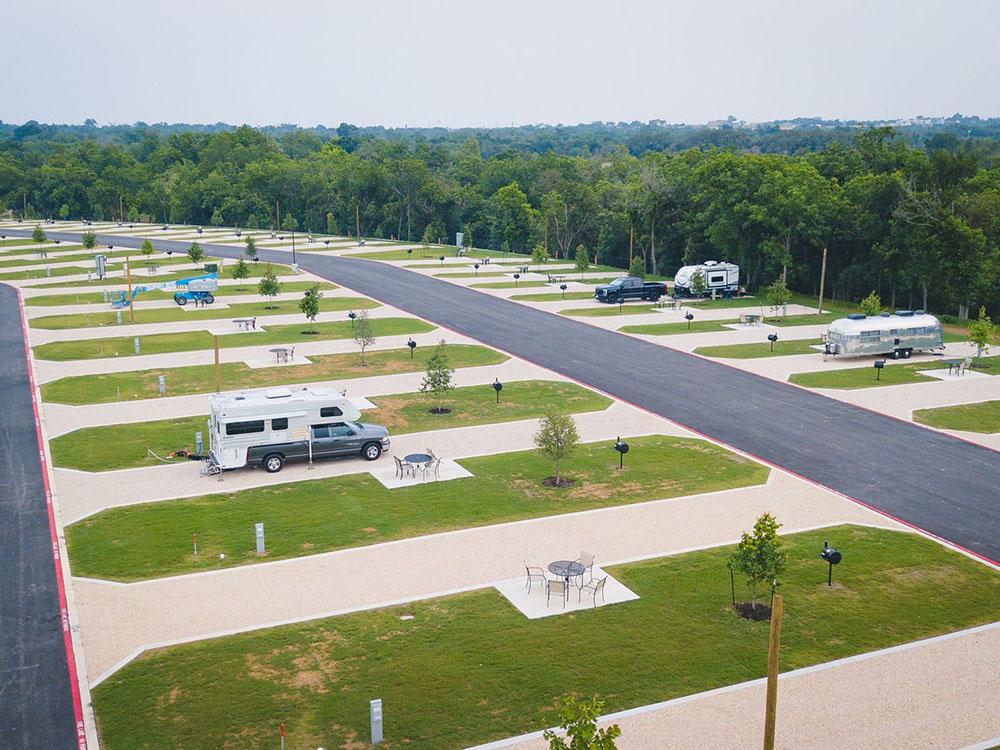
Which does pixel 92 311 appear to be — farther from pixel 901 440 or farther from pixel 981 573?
pixel 981 573

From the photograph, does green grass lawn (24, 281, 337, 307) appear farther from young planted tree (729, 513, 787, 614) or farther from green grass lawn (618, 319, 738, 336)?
young planted tree (729, 513, 787, 614)

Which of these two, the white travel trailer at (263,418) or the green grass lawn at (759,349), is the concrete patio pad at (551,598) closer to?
the white travel trailer at (263,418)

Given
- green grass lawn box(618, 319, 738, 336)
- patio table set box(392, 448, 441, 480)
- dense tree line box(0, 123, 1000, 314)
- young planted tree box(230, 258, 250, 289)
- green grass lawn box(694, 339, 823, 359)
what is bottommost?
patio table set box(392, 448, 441, 480)

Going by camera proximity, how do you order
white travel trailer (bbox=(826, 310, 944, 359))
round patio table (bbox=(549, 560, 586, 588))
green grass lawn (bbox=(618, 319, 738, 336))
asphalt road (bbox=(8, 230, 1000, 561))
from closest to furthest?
round patio table (bbox=(549, 560, 586, 588)), asphalt road (bbox=(8, 230, 1000, 561)), white travel trailer (bbox=(826, 310, 944, 359)), green grass lawn (bbox=(618, 319, 738, 336))

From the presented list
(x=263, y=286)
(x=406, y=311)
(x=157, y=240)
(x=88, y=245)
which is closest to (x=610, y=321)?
(x=406, y=311)

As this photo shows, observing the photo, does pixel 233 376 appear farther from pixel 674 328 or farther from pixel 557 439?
pixel 674 328

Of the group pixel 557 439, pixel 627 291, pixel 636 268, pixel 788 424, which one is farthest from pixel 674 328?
pixel 557 439

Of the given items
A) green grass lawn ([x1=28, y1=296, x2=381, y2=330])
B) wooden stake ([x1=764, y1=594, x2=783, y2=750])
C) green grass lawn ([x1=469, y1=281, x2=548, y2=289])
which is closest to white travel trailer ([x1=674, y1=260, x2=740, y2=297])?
green grass lawn ([x1=469, y1=281, x2=548, y2=289])
